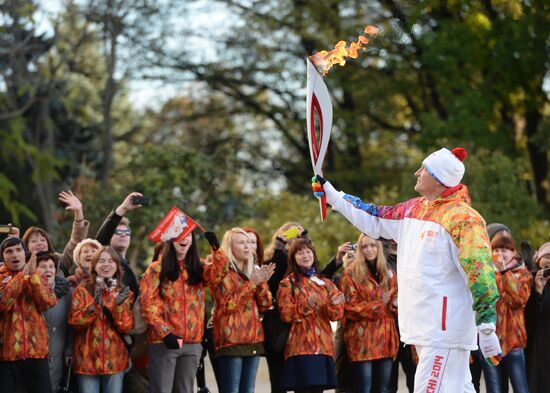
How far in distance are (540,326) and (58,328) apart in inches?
169

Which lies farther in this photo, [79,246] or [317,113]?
[79,246]

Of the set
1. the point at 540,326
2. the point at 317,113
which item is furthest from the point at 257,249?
the point at 540,326

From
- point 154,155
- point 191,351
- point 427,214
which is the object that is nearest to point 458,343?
point 427,214

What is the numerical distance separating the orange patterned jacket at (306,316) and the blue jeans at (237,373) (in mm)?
353

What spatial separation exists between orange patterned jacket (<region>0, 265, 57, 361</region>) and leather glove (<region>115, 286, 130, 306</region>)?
21.2 inches

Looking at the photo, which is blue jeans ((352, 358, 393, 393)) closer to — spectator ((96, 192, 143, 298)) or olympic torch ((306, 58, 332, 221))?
spectator ((96, 192, 143, 298))

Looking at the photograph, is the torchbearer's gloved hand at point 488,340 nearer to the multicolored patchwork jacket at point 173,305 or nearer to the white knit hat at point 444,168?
the white knit hat at point 444,168

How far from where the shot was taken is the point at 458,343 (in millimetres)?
6730

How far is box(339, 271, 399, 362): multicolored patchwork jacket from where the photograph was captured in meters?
9.50

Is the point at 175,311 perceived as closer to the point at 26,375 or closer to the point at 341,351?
the point at 26,375

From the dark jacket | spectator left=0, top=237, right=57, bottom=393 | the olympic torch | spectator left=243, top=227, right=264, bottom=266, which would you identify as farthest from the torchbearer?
the dark jacket

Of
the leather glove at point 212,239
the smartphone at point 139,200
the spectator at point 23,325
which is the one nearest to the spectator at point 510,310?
the leather glove at point 212,239

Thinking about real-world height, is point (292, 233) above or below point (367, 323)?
above

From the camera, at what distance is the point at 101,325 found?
8.66 meters
